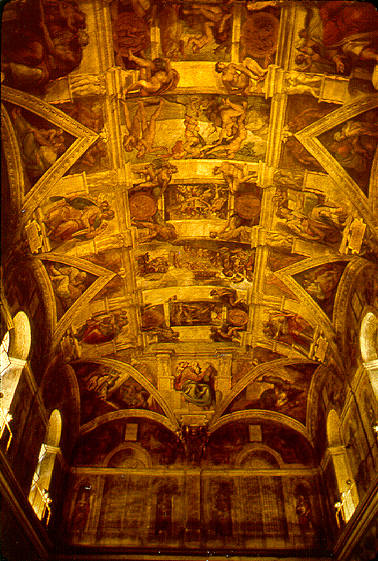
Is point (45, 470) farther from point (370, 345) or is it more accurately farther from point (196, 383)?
point (370, 345)

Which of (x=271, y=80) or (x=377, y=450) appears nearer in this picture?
(x=271, y=80)

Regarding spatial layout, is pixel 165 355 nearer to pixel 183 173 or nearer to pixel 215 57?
pixel 183 173

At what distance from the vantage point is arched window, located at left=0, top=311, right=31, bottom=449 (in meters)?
12.3

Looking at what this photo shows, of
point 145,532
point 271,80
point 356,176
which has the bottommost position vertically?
point 145,532

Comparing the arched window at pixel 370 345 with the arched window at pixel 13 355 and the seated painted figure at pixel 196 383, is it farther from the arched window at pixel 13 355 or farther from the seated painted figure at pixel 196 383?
the arched window at pixel 13 355

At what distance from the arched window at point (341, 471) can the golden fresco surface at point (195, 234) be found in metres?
1.03

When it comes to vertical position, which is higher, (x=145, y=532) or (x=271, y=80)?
(x=271, y=80)

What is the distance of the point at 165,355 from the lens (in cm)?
1805

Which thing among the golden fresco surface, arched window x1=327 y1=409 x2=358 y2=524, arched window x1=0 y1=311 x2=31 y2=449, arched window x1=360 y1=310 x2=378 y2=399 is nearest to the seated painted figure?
the golden fresco surface

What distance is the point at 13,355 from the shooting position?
13.0 metres

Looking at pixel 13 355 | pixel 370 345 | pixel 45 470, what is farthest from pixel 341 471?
pixel 13 355

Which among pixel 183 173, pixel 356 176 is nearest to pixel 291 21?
pixel 356 176

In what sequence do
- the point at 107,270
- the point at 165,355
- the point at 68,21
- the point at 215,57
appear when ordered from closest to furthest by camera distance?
1. the point at 68,21
2. the point at 215,57
3. the point at 107,270
4. the point at 165,355

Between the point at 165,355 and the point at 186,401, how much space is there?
2018 millimetres
